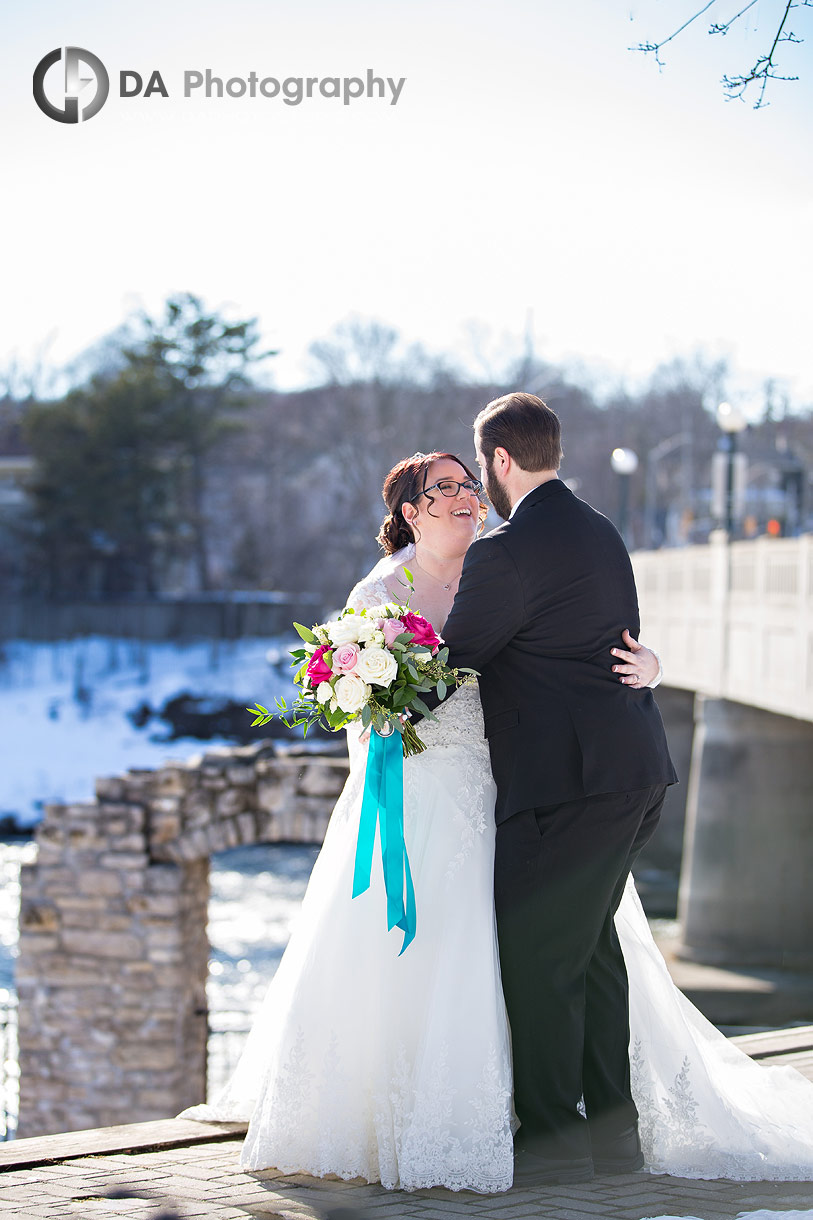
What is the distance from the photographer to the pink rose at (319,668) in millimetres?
4152

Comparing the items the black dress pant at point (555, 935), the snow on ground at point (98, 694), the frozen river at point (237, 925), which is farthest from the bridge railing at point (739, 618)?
the snow on ground at point (98, 694)

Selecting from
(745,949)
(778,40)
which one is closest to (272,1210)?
(778,40)

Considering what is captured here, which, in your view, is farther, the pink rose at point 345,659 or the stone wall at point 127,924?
the stone wall at point 127,924

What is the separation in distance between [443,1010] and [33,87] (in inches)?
197

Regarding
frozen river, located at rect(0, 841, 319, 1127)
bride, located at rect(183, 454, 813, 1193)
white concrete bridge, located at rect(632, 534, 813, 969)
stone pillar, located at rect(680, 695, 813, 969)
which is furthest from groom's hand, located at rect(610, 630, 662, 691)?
stone pillar, located at rect(680, 695, 813, 969)

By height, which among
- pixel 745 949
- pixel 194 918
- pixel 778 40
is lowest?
pixel 745 949

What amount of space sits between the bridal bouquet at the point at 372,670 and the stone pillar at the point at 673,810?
2574cm

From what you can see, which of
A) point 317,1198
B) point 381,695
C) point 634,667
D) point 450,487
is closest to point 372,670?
point 381,695

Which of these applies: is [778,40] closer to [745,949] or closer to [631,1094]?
[631,1094]

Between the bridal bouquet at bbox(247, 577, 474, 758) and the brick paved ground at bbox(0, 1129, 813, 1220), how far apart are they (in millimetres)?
1431

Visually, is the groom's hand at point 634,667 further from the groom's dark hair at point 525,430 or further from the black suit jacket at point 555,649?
the groom's dark hair at point 525,430

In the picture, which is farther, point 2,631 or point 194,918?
point 2,631

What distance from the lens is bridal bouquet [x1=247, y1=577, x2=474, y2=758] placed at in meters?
4.06

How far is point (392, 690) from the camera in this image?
A: 13.6ft
